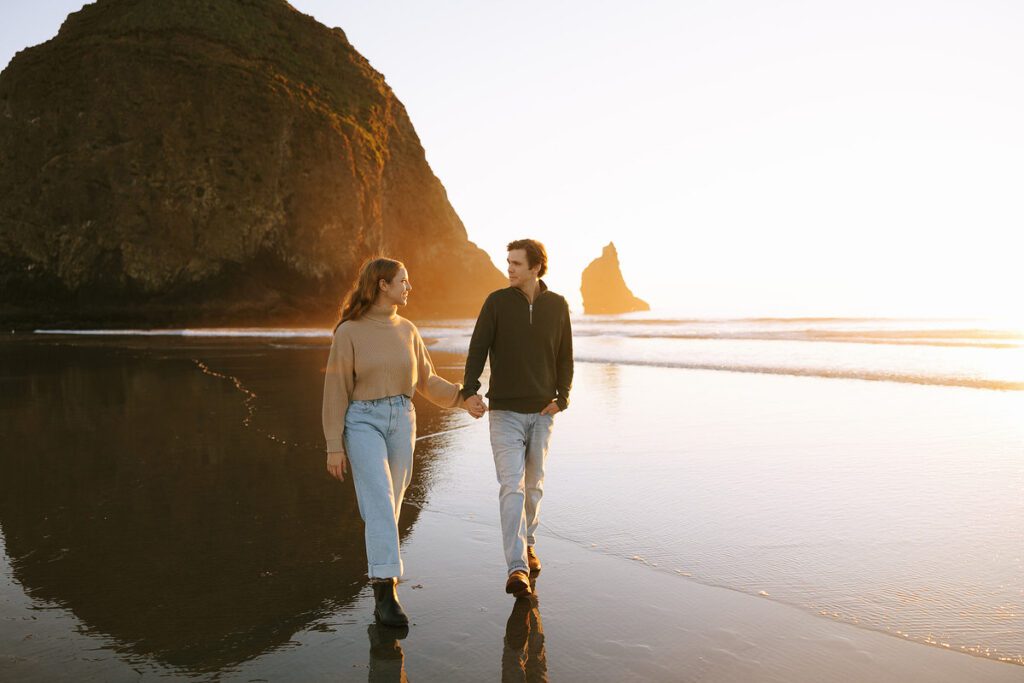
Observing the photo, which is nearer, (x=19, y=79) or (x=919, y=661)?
(x=919, y=661)

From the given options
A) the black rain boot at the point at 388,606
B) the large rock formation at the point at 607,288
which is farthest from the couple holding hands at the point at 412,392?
the large rock formation at the point at 607,288

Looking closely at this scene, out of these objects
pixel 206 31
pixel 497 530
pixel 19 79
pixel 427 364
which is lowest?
pixel 497 530

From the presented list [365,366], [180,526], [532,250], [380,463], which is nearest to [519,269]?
[532,250]

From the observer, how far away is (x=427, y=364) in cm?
428

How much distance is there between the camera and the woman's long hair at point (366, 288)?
376 cm

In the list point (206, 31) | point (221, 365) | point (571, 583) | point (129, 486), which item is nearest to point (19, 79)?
point (206, 31)

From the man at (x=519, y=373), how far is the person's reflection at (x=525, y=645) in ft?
1.47

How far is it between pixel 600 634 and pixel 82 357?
68.4 ft

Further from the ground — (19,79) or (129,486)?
(19,79)

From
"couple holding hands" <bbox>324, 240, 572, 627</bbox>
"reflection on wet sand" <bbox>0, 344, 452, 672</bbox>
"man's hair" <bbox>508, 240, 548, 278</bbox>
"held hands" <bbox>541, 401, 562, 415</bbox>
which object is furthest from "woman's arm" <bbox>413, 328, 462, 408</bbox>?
"reflection on wet sand" <bbox>0, 344, 452, 672</bbox>

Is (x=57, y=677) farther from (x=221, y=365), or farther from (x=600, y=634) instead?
(x=221, y=365)

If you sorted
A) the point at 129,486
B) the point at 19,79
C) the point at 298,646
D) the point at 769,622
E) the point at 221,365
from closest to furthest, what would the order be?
the point at 298,646 → the point at 769,622 → the point at 129,486 → the point at 221,365 → the point at 19,79

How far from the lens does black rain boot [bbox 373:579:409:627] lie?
3.50m

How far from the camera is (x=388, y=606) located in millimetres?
3529
